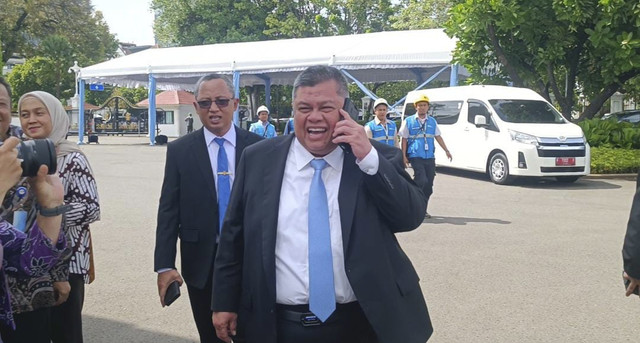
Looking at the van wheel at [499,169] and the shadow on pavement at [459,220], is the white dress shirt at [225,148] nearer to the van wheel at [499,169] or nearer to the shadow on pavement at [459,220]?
the shadow on pavement at [459,220]

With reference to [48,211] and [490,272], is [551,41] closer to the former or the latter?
[490,272]

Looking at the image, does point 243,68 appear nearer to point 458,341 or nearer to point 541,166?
point 541,166

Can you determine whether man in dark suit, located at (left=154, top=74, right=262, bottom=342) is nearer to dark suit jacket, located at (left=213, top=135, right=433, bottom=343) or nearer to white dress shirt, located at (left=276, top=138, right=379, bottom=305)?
dark suit jacket, located at (left=213, top=135, right=433, bottom=343)

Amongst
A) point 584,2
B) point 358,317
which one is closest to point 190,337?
point 358,317

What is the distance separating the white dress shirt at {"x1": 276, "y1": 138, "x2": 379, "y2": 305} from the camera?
253 centimetres

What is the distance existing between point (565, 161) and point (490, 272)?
8236 mm

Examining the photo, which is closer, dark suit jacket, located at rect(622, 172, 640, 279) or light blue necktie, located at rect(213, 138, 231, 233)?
dark suit jacket, located at rect(622, 172, 640, 279)

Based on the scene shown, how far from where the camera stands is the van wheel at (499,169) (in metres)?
14.6

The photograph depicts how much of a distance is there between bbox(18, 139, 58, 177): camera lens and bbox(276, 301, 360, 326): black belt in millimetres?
1054

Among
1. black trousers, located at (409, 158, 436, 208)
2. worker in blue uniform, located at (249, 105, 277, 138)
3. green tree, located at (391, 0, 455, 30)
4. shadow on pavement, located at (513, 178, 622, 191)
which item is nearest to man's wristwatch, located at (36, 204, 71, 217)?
black trousers, located at (409, 158, 436, 208)

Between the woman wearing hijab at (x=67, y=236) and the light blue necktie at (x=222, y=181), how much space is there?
662 millimetres

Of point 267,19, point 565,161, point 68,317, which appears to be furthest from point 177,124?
point 68,317

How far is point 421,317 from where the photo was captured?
262cm

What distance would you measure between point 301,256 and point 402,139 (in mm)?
7511
